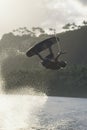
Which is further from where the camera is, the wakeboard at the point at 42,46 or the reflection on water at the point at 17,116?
the reflection on water at the point at 17,116

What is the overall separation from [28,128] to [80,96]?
125232 millimetres

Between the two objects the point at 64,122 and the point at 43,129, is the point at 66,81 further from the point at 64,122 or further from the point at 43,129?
the point at 43,129

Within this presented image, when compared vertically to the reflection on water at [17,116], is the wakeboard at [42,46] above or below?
below

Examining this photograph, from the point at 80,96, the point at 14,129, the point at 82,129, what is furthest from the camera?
the point at 80,96

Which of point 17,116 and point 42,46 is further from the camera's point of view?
point 17,116

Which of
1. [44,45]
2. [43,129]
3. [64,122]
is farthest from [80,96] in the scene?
[44,45]

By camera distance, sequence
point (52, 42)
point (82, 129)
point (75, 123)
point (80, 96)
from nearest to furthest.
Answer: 1. point (52, 42)
2. point (82, 129)
3. point (75, 123)
4. point (80, 96)

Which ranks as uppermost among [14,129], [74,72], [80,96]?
[74,72]

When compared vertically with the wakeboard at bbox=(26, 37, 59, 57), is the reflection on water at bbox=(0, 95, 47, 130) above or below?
above

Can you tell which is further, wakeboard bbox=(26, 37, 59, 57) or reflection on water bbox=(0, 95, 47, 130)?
reflection on water bbox=(0, 95, 47, 130)

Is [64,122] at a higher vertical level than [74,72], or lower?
lower

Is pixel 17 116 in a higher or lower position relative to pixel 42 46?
higher

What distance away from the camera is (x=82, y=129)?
65.1m

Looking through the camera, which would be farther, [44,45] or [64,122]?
[64,122]
